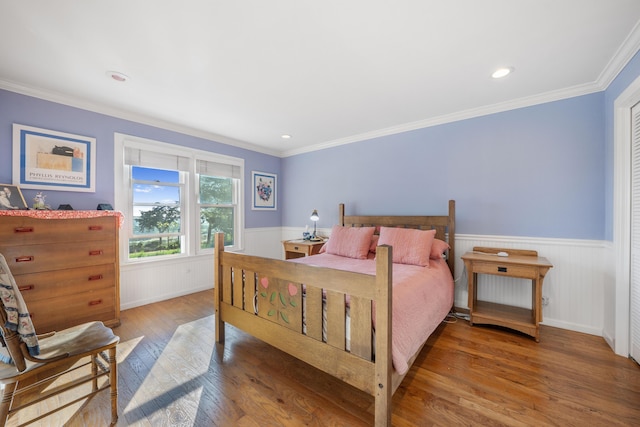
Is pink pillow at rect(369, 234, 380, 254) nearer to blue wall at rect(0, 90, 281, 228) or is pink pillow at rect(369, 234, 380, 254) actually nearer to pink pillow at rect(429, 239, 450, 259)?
pink pillow at rect(429, 239, 450, 259)

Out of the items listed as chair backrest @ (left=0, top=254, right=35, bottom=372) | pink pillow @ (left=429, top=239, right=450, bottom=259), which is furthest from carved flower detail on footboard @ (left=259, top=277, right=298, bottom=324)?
pink pillow @ (left=429, top=239, right=450, bottom=259)

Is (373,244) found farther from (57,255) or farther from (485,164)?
(57,255)

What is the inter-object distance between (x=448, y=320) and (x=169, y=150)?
4.12 metres

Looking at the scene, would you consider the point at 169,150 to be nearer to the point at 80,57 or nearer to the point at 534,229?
the point at 80,57

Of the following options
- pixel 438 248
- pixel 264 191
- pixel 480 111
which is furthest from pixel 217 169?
pixel 480 111

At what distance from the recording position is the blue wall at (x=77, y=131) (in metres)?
2.40

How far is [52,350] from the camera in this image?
133cm

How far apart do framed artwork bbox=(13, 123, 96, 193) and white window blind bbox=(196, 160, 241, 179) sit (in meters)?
1.24

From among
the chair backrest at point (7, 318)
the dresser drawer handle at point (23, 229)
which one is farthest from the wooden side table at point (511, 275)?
the dresser drawer handle at point (23, 229)

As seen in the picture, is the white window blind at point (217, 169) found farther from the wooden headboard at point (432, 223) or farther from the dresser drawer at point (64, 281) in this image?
the wooden headboard at point (432, 223)

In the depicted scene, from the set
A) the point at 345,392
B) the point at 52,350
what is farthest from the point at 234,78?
the point at 345,392

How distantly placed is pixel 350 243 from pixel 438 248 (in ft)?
3.25

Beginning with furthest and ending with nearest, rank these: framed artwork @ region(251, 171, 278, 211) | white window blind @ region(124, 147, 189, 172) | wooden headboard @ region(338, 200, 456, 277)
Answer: framed artwork @ region(251, 171, 278, 211)
white window blind @ region(124, 147, 189, 172)
wooden headboard @ region(338, 200, 456, 277)

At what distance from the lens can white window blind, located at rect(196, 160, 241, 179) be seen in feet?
12.7
